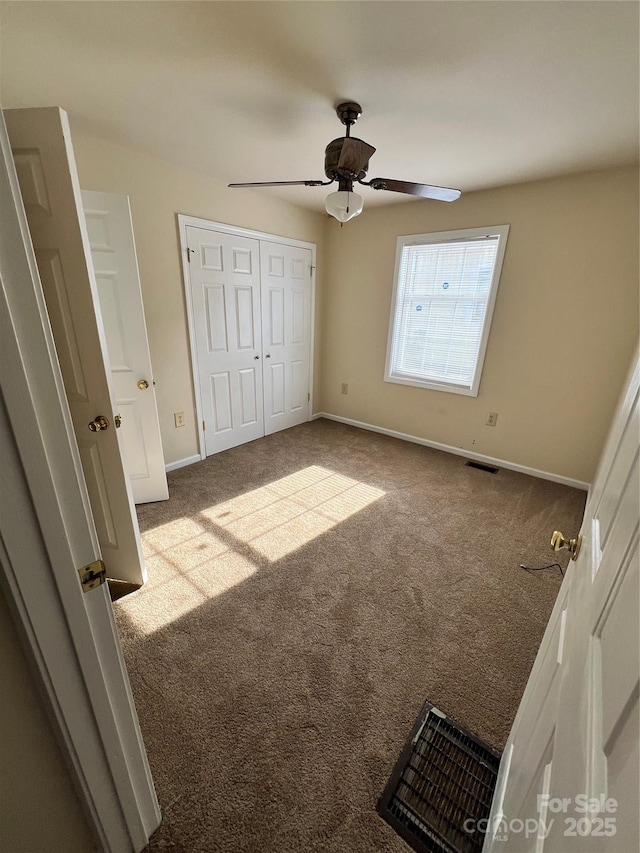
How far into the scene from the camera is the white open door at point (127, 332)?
6.56ft

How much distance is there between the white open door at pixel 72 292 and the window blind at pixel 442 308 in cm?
284

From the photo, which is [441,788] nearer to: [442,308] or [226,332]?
[226,332]

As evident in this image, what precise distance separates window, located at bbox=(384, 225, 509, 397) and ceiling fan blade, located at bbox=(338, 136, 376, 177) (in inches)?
66.3

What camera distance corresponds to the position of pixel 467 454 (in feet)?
11.4

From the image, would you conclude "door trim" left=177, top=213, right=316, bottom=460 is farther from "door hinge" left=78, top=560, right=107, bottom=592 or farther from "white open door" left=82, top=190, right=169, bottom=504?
"door hinge" left=78, top=560, right=107, bottom=592

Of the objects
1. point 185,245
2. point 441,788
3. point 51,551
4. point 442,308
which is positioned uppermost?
point 185,245

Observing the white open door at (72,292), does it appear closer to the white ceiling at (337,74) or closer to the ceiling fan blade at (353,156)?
the white ceiling at (337,74)

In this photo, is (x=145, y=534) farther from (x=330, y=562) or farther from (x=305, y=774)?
(x=305, y=774)

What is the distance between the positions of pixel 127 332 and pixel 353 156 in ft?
5.45

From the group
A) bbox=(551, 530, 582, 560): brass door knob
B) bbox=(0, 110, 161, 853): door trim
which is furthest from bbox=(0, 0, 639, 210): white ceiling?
bbox=(551, 530, 582, 560): brass door knob

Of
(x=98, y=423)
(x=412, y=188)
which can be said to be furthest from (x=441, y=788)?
(x=412, y=188)

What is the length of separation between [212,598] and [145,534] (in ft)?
2.54

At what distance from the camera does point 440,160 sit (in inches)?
90.7

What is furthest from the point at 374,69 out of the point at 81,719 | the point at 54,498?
the point at 81,719
